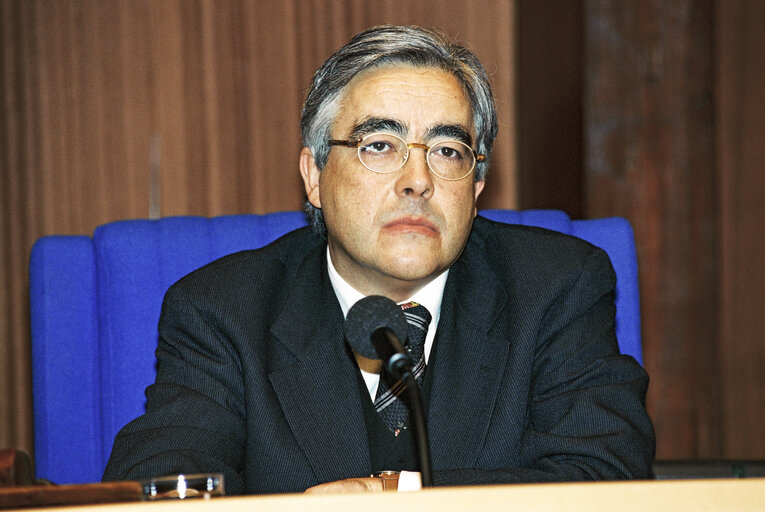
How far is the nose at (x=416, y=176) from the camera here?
185 centimetres

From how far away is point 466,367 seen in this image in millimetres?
1862

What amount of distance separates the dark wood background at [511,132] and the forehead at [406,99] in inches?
57.5

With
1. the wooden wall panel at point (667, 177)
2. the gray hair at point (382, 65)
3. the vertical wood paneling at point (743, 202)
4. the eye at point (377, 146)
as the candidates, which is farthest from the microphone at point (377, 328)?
the vertical wood paneling at point (743, 202)

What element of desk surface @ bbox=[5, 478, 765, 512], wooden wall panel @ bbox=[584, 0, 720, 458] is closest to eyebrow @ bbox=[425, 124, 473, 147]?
desk surface @ bbox=[5, 478, 765, 512]

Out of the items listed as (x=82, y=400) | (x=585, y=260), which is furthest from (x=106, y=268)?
(x=585, y=260)

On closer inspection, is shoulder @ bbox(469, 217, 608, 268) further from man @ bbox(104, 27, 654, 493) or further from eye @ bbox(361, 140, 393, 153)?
eye @ bbox(361, 140, 393, 153)

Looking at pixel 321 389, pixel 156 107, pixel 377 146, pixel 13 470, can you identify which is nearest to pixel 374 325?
pixel 13 470

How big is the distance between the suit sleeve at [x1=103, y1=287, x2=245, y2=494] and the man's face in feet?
1.29

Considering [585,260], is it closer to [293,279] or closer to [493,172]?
[293,279]

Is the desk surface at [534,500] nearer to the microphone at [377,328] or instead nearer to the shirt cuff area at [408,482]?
the microphone at [377,328]

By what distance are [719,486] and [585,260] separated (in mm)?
1027

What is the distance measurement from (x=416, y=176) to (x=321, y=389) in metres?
0.52

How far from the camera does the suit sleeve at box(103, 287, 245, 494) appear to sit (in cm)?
159

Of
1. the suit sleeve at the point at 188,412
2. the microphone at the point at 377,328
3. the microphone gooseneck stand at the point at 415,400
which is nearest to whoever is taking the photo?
the microphone gooseneck stand at the point at 415,400
